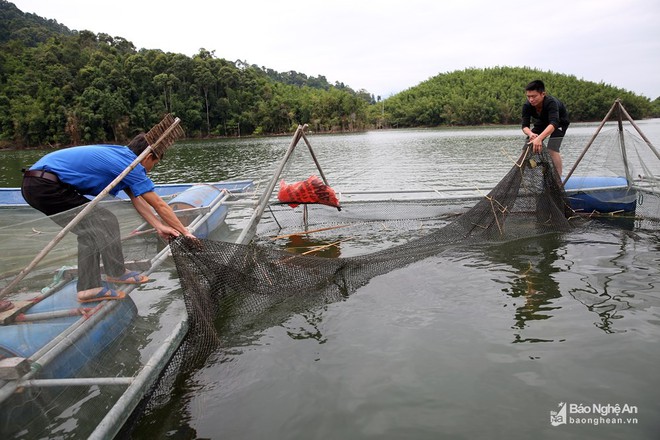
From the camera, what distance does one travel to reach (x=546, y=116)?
24.5 ft

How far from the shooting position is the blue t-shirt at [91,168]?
145 inches

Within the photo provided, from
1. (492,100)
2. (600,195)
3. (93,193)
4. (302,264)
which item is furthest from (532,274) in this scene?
(492,100)

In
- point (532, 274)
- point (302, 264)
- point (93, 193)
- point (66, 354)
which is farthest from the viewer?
point (532, 274)

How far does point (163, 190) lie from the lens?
392 inches

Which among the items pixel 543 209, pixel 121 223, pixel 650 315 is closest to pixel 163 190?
pixel 121 223

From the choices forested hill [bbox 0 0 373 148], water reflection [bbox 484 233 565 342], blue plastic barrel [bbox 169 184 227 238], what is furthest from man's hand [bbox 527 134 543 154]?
forested hill [bbox 0 0 373 148]

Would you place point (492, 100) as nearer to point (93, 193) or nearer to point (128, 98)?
point (128, 98)

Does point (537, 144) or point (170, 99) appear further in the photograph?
point (170, 99)

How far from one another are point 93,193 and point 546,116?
7364 mm

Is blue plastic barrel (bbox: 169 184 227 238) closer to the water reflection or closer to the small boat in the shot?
the small boat

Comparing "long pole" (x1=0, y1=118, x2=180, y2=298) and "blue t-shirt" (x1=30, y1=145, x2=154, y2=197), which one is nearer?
"long pole" (x1=0, y1=118, x2=180, y2=298)

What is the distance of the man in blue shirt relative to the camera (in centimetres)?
357

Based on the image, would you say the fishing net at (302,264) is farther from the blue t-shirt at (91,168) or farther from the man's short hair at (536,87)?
the man's short hair at (536,87)

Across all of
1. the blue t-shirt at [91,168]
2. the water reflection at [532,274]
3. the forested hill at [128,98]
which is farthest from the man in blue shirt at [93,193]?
the forested hill at [128,98]
